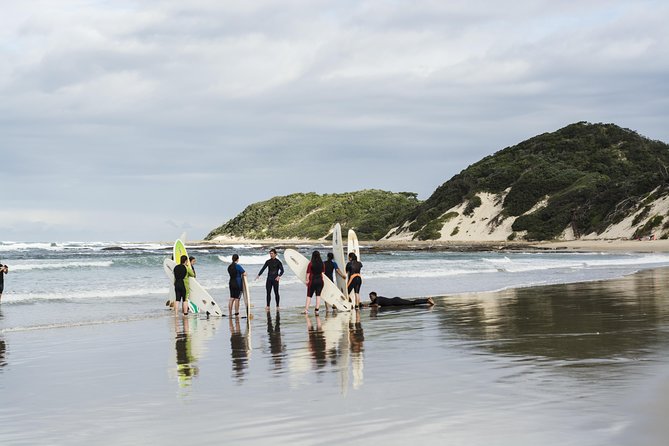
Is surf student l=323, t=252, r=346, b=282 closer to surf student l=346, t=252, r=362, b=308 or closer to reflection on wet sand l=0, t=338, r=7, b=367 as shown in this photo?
surf student l=346, t=252, r=362, b=308

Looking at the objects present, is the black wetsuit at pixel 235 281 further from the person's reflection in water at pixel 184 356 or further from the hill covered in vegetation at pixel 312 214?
the hill covered in vegetation at pixel 312 214

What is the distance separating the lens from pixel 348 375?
410 inches

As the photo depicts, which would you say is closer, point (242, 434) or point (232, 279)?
point (242, 434)

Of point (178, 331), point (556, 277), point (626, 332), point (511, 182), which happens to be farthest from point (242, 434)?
point (511, 182)

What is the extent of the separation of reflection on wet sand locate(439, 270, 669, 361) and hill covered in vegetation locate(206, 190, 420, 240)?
10620cm

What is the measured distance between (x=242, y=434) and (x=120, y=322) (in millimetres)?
12428


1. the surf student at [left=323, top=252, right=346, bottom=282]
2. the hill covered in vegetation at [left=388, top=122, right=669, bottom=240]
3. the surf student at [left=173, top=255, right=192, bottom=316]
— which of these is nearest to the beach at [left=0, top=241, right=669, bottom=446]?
the surf student at [left=173, top=255, right=192, bottom=316]

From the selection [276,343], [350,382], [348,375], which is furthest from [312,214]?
[350,382]

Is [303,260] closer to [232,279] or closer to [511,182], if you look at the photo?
[232,279]

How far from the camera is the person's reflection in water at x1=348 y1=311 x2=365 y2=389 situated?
33.7 feet

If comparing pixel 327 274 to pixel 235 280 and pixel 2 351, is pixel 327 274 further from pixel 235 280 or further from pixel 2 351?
pixel 2 351

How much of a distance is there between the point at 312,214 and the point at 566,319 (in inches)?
5858

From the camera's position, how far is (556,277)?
A: 3372 cm

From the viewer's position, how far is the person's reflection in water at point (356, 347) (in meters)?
10.3
